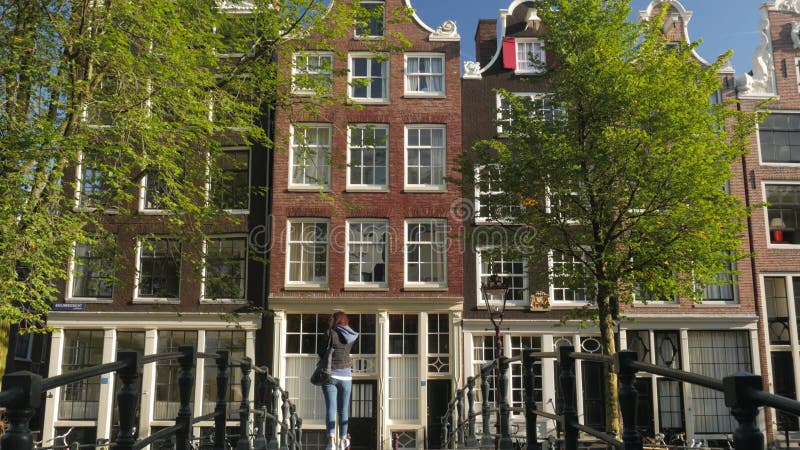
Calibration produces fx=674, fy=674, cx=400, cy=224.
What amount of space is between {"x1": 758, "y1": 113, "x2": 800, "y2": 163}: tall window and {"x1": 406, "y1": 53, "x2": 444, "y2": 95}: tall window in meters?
11.4

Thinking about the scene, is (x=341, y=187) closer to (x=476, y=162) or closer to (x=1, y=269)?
(x=476, y=162)

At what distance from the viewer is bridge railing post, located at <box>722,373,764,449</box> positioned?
2812mm

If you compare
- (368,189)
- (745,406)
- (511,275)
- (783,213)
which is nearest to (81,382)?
(368,189)

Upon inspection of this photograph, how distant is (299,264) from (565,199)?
979 cm

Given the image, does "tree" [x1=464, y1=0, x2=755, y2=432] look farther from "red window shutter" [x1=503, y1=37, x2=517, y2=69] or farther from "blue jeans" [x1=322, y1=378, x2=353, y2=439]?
"blue jeans" [x1=322, y1=378, x2=353, y2=439]

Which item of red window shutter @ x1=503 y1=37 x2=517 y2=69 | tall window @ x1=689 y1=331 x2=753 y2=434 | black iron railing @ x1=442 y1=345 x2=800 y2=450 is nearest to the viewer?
black iron railing @ x1=442 y1=345 x2=800 y2=450

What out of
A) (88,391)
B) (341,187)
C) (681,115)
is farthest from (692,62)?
(88,391)

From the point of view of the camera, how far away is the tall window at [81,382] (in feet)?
72.8

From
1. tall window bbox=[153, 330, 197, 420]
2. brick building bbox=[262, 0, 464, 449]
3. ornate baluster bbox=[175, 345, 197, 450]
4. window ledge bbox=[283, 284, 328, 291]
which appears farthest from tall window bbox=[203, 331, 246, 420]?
ornate baluster bbox=[175, 345, 197, 450]

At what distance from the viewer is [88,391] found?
2241 cm

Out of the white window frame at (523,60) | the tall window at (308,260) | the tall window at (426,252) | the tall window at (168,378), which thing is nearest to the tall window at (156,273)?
the tall window at (168,378)

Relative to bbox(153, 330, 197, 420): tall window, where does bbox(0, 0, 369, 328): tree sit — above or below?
above

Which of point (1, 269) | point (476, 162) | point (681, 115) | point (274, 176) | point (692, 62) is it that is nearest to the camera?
point (1, 269)

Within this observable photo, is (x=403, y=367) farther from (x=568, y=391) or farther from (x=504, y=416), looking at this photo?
(x=568, y=391)
